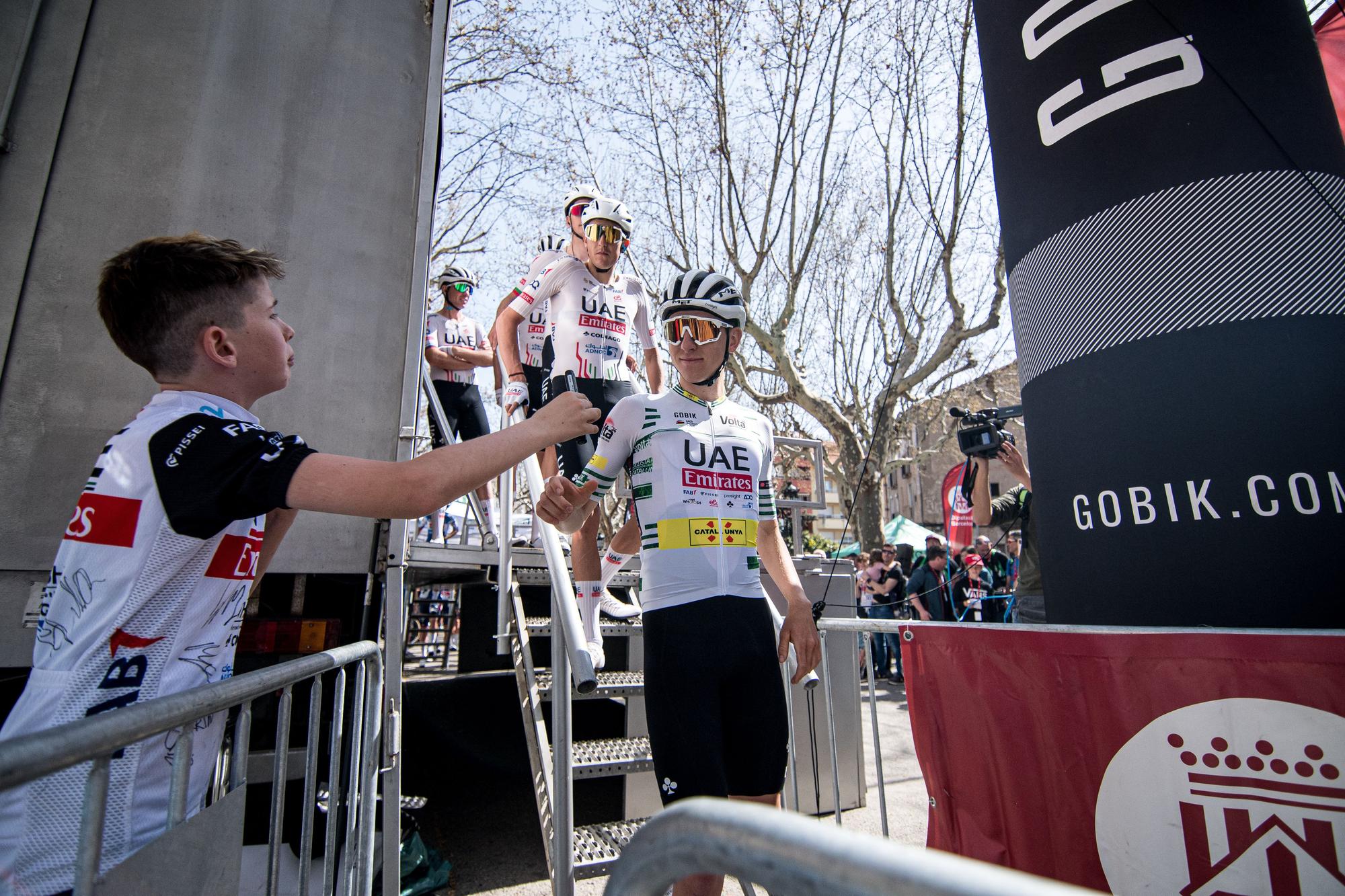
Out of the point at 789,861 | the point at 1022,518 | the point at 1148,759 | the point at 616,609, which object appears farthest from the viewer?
the point at 1022,518

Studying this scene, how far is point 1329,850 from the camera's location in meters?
1.57

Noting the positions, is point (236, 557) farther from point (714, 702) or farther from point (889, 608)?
point (889, 608)

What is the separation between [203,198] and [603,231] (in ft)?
6.75

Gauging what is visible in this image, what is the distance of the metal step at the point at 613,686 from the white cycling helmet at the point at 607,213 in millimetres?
2655

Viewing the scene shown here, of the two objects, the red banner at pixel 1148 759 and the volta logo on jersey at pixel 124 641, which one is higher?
the volta logo on jersey at pixel 124 641

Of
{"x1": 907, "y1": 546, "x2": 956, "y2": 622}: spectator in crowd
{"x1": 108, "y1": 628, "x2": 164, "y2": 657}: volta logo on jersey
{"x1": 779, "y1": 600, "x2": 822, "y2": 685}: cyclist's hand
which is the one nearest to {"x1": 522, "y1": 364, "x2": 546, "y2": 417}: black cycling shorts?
{"x1": 779, "y1": 600, "x2": 822, "y2": 685}: cyclist's hand

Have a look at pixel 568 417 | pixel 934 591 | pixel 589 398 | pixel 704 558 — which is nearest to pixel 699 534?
pixel 704 558

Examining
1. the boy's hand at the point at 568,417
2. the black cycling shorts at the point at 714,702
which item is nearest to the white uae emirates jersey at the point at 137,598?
the boy's hand at the point at 568,417

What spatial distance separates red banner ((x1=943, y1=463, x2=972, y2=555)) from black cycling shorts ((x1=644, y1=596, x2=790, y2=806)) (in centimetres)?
452

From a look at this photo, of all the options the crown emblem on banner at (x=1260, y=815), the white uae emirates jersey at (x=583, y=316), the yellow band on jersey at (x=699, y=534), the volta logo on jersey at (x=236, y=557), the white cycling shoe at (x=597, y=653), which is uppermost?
the white uae emirates jersey at (x=583, y=316)

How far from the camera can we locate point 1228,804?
172 centimetres

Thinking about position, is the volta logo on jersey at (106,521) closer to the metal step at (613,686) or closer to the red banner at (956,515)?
the metal step at (613,686)

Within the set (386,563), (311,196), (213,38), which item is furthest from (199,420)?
(213,38)

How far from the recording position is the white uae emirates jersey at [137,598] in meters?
1.30
